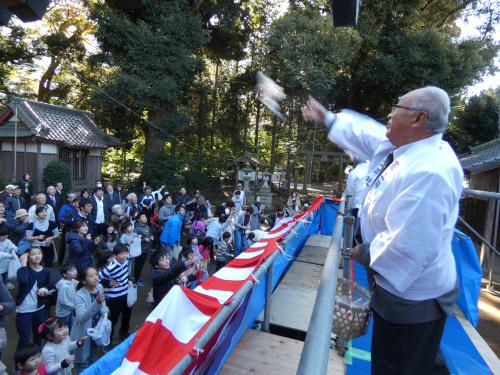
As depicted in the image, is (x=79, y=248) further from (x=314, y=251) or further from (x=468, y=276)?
(x=468, y=276)

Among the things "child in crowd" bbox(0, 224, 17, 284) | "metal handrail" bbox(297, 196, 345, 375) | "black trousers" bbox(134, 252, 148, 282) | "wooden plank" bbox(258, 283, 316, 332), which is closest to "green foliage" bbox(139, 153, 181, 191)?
"black trousers" bbox(134, 252, 148, 282)

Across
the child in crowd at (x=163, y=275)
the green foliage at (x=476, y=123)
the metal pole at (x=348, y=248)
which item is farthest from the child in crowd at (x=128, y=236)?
the green foliage at (x=476, y=123)

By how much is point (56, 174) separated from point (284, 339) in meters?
12.2

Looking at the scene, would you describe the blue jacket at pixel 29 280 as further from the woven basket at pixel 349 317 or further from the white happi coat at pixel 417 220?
the white happi coat at pixel 417 220

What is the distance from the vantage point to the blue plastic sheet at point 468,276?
3578mm

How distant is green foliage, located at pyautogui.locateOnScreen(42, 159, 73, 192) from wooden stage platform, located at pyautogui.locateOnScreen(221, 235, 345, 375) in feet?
35.4

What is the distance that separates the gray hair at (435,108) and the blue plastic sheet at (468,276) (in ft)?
9.30

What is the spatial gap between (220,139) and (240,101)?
11.7 feet

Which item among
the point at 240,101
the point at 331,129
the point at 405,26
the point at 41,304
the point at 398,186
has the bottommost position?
the point at 41,304

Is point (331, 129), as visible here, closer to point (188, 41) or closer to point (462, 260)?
point (462, 260)

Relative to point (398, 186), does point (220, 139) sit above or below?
above

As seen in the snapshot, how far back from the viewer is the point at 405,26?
17016 mm

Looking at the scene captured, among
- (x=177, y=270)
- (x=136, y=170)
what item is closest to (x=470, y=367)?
(x=177, y=270)

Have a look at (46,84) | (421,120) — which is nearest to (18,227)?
(421,120)
